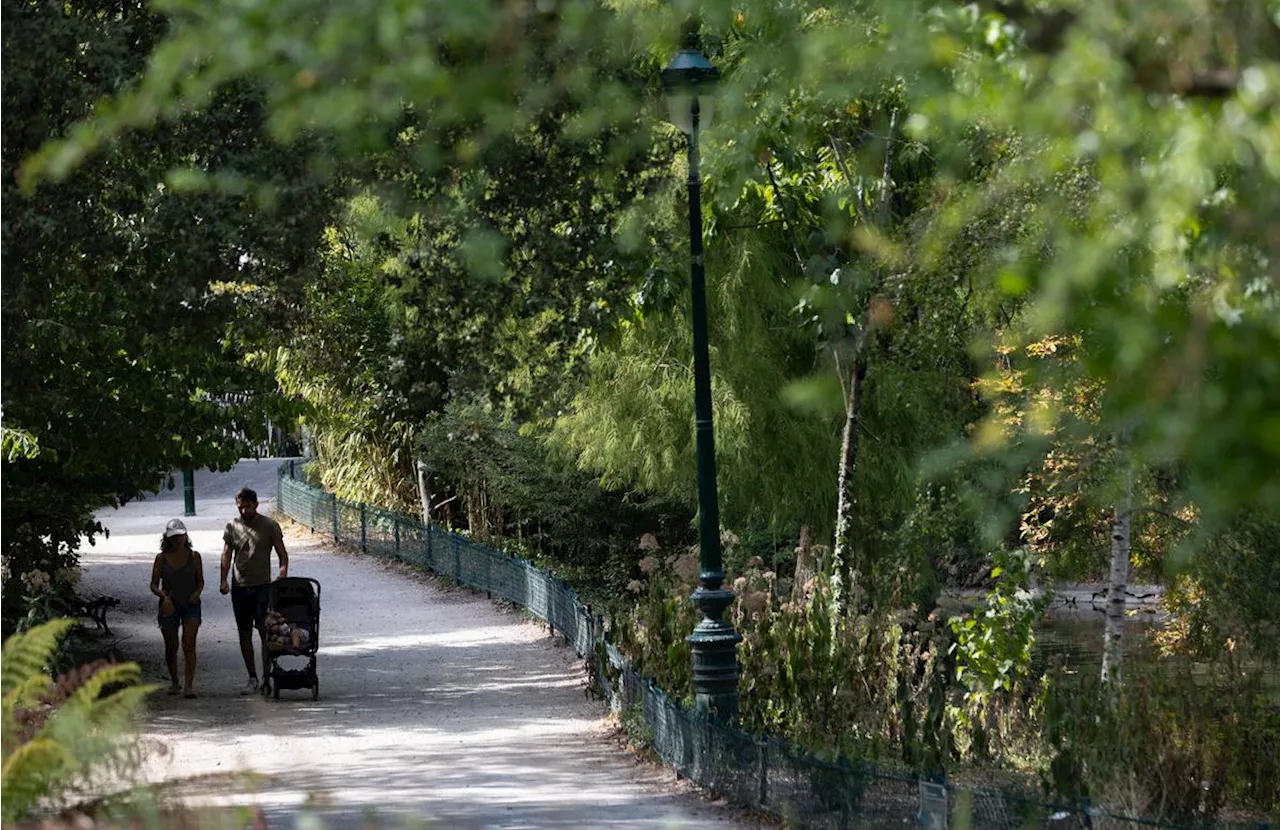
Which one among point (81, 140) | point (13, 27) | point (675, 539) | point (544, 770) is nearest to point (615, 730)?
point (544, 770)

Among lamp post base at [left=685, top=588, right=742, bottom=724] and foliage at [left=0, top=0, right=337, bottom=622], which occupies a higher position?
foliage at [left=0, top=0, right=337, bottom=622]

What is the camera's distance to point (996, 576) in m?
14.7

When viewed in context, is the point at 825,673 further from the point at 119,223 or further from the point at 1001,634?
the point at 119,223

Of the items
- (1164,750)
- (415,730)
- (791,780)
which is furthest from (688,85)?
(415,730)

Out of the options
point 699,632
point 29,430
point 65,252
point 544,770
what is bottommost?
point 544,770

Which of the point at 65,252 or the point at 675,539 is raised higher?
the point at 65,252

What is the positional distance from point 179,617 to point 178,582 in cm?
34

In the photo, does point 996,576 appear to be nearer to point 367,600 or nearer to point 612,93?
point 612,93

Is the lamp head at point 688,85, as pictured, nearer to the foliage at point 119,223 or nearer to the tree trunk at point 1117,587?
the foliage at point 119,223

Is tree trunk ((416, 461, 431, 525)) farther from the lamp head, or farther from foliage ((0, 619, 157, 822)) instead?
foliage ((0, 619, 157, 822))

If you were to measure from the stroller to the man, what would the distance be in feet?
0.45

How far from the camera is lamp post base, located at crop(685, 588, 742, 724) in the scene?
1295 centimetres

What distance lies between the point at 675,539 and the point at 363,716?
11.1 metres

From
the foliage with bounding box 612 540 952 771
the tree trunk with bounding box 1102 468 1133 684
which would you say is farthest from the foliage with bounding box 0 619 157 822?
the tree trunk with bounding box 1102 468 1133 684
